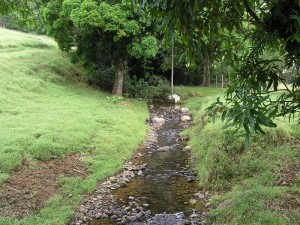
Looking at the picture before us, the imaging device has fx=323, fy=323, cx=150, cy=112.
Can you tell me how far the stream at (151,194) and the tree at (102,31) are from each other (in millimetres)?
7741

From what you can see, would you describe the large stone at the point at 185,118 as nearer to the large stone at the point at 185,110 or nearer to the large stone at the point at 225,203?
the large stone at the point at 185,110

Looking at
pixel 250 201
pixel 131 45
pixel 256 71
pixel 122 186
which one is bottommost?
pixel 122 186

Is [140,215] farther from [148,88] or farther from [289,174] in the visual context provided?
[148,88]

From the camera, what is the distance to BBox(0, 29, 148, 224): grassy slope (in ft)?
34.2

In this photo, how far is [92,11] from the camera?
18797mm

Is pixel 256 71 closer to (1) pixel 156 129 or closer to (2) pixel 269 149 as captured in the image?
(2) pixel 269 149

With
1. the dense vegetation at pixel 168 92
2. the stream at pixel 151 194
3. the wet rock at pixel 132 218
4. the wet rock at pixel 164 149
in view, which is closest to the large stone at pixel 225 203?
the dense vegetation at pixel 168 92

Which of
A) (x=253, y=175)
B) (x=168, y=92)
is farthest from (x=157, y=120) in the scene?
(x=253, y=175)

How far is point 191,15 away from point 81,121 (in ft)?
44.6

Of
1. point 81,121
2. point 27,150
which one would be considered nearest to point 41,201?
point 27,150

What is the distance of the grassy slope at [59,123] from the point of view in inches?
410

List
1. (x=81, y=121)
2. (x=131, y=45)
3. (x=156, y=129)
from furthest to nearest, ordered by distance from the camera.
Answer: (x=131, y=45) → (x=156, y=129) → (x=81, y=121)

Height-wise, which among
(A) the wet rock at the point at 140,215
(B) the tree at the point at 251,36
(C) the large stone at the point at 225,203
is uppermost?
(B) the tree at the point at 251,36

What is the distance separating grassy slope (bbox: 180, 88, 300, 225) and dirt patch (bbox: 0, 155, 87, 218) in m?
4.56
